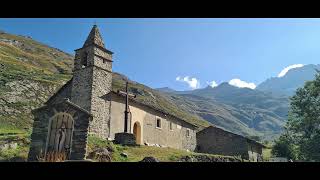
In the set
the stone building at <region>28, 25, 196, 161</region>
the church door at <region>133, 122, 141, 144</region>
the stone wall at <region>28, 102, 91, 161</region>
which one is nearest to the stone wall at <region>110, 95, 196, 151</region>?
the stone building at <region>28, 25, 196, 161</region>

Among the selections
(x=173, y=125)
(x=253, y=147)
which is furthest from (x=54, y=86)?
(x=253, y=147)

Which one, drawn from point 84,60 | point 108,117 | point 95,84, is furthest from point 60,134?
point 84,60

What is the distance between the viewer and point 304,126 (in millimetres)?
44406

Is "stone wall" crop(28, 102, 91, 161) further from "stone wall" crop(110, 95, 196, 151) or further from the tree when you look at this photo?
the tree

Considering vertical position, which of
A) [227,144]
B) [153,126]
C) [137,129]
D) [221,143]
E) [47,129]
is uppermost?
[153,126]

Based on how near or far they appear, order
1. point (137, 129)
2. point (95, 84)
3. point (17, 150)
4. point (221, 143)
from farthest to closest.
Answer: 1. point (221, 143)
2. point (137, 129)
3. point (95, 84)
4. point (17, 150)

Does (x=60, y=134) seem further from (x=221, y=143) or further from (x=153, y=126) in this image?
(x=221, y=143)

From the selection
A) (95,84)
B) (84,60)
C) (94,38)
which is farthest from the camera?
(84,60)

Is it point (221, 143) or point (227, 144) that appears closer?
point (227, 144)

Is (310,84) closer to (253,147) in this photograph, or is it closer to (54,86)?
(253,147)

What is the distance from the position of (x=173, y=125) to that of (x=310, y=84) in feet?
59.9

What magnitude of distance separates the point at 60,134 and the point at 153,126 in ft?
65.6
